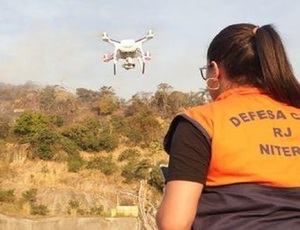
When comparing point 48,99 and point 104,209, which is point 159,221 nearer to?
point 104,209

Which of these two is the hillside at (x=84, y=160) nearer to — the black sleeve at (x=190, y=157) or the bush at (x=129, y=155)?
the bush at (x=129, y=155)

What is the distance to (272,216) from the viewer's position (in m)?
1.17

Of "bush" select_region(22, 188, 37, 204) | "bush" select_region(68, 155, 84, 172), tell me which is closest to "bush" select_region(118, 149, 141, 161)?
"bush" select_region(68, 155, 84, 172)

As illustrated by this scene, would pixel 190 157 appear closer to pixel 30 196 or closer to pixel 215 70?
pixel 215 70

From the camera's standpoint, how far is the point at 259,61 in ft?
4.20

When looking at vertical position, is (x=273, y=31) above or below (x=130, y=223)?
above

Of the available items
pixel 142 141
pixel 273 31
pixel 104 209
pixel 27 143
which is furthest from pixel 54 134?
pixel 273 31

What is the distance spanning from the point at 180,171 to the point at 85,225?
11306 millimetres

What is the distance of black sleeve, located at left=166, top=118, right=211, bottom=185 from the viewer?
1161mm

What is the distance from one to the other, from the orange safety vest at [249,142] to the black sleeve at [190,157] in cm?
1

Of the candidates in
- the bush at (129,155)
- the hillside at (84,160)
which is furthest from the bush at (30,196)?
the bush at (129,155)

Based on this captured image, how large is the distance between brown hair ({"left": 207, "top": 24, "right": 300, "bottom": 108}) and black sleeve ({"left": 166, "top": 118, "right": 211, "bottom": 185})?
0.66 ft

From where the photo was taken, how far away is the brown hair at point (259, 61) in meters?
1.28

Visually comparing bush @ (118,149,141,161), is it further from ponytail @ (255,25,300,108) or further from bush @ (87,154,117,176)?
ponytail @ (255,25,300,108)
